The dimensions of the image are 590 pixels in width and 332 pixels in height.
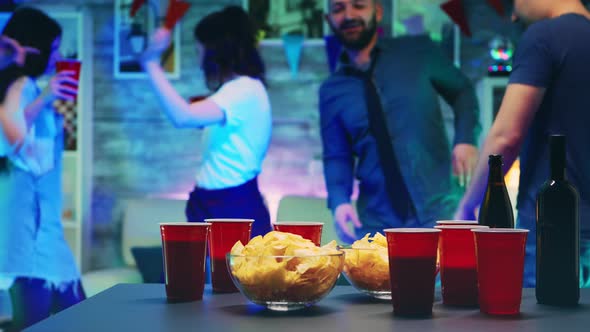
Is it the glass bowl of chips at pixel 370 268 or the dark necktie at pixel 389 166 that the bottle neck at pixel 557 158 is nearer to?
the glass bowl of chips at pixel 370 268

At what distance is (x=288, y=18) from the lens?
514 centimetres

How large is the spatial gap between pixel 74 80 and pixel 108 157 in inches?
31.2

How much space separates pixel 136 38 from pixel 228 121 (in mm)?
2347

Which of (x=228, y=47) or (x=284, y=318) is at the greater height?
(x=228, y=47)

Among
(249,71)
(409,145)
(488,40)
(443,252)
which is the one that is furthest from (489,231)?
(488,40)

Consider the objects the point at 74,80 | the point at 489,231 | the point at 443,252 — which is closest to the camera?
the point at 489,231

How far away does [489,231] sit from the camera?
112 centimetres

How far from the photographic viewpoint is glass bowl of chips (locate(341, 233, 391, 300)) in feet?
4.16

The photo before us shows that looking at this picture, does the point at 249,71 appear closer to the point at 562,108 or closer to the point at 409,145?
the point at 409,145

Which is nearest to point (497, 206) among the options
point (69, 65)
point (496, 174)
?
point (496, 174)

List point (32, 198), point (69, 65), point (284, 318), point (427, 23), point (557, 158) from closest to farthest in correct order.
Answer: point (284, 318)
point (557, 158)
point (32, 198)
point (69, 65)
point (427, 23)

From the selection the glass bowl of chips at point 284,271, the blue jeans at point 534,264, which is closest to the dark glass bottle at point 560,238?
the glass bowl of chips at point 284,271

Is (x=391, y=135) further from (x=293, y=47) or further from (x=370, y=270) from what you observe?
(x=370, y=270)

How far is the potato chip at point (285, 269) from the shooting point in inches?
43.4
